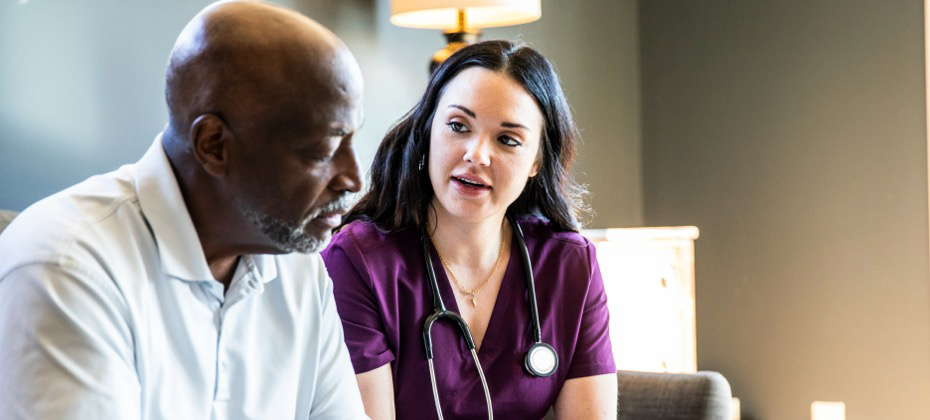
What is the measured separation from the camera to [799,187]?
4227 mm

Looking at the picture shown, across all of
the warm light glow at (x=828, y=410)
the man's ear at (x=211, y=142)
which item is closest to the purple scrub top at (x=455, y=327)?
the man's ear at (x=211, y=142)

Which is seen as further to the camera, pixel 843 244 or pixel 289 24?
A: pixel 843 244

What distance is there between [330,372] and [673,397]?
2.72 feet

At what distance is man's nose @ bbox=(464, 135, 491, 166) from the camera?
1788 millimetres

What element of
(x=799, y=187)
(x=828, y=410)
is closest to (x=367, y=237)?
(x=799, y=187)

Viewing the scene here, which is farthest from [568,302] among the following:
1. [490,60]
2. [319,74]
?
[319,74]

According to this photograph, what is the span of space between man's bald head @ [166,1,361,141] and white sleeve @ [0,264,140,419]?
20 cm

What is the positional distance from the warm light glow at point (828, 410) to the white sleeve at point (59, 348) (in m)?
3.72

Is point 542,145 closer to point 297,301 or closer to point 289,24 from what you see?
point 297,301

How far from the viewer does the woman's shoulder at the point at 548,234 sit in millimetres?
1991

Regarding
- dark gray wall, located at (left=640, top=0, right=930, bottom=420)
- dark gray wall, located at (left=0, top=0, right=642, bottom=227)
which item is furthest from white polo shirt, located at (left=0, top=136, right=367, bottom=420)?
dark gray wall, located at (left=640, top=0, right=930, bottom=420)

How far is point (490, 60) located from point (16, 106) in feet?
2.80

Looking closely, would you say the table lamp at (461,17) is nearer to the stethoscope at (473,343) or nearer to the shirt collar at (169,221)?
the stethoscope at (473,343)

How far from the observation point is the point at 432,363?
1.77 m
